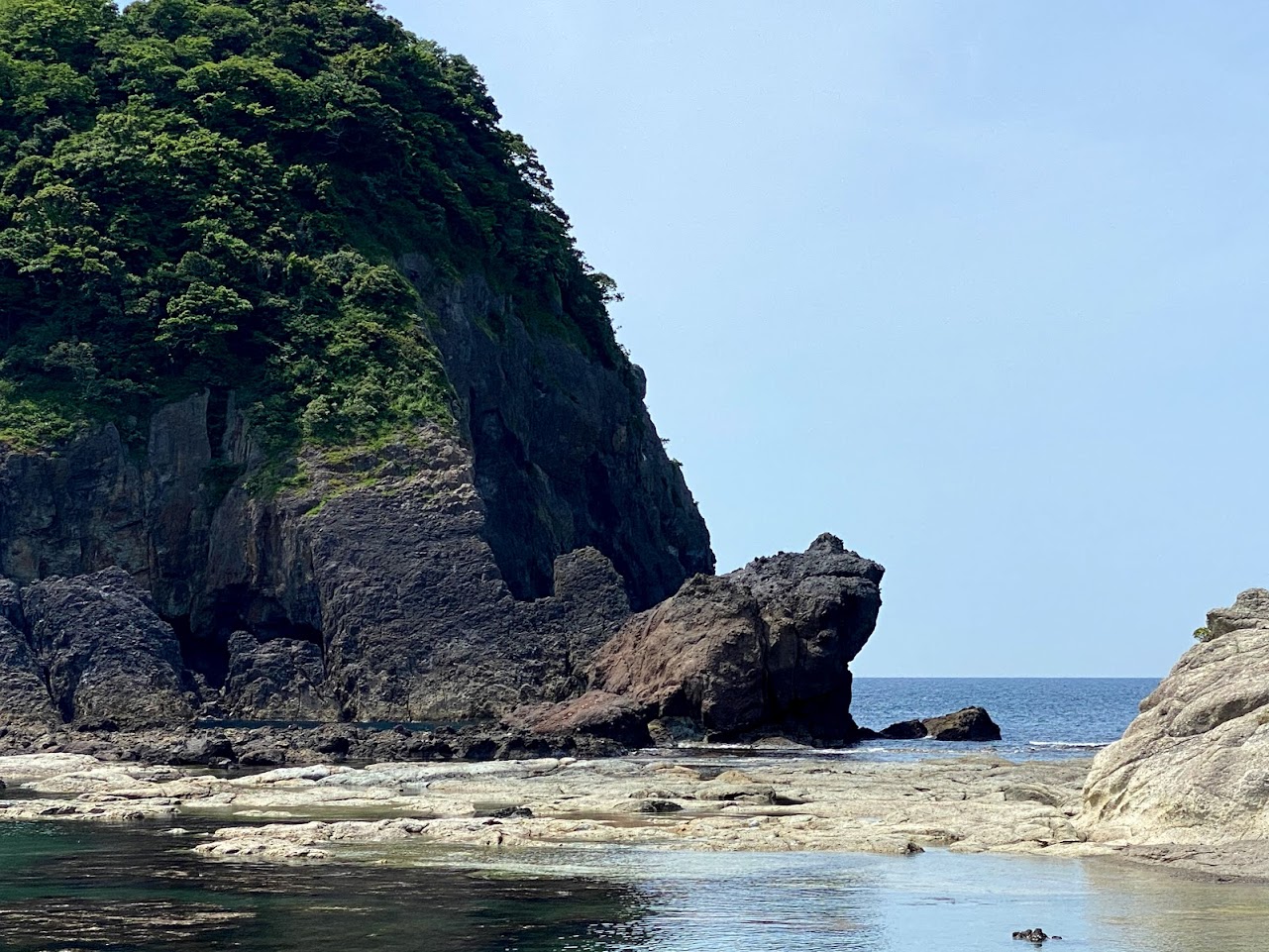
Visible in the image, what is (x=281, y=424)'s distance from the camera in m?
82.5

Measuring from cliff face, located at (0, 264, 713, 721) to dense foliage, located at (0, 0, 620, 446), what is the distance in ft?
9.33

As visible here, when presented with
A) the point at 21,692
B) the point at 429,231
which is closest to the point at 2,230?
the point at 429,231

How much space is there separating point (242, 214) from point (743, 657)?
40.7 m

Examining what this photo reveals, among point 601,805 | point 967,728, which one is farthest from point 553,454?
point 601,805

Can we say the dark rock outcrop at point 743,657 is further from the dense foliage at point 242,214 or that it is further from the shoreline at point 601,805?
the dense foliage at point 242,214

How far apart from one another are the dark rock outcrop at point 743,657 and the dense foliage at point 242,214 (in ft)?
69.6

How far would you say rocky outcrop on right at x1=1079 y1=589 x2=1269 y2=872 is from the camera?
2680 centimetres

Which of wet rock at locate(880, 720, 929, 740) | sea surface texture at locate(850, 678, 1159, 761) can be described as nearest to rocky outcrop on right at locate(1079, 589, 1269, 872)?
sea surface texture at locate(850, 678, 1159, 761)

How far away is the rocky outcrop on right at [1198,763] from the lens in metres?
26.8

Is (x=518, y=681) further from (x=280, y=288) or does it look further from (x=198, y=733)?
(x=280, y=288)

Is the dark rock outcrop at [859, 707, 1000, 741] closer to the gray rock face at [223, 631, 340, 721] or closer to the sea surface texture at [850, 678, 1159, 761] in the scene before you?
the sea surface texture at [850, 678, 1159, 761]

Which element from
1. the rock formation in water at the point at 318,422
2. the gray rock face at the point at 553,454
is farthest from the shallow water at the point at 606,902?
the gray rock face at the point at 553,454

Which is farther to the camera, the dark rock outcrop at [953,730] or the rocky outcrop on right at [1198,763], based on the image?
the dark rock outcrop at [953,730]

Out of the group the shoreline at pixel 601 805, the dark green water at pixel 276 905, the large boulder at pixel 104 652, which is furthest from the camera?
the large boulder at pixel 104 652
